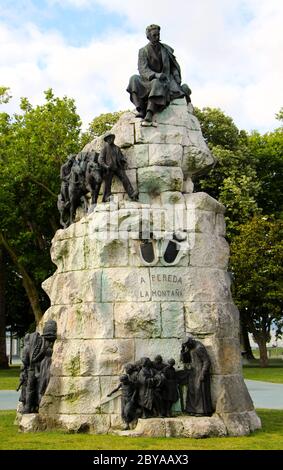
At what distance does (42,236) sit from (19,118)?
619 cm

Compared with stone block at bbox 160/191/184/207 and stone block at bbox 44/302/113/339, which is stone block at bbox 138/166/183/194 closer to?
stone block at bbox 160/191/184/207

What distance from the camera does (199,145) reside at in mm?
16422

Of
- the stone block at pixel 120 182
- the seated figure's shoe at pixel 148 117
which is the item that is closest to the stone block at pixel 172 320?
the stone block at pixel 120 182

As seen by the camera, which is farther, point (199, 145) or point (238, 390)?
point (199, 145)

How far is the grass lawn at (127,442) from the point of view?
1236cm

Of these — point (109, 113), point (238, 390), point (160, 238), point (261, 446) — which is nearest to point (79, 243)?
point (160, 238)

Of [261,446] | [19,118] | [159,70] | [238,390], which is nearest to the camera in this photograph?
[261,446]

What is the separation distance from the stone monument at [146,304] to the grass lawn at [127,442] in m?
0.36

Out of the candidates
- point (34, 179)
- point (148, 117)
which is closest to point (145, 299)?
point (148, 117)

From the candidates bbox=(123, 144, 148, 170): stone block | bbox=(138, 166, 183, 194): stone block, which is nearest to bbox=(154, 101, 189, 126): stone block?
bbox=(123, 144, 148, 170): stone block

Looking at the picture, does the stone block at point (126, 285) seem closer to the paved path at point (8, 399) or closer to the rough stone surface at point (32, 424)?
the rough stone surface at point (32, 424)

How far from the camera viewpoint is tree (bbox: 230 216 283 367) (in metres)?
36.8

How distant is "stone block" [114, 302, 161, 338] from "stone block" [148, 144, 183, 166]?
3.23 m

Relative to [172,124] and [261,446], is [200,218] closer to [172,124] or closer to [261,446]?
[172,124]
